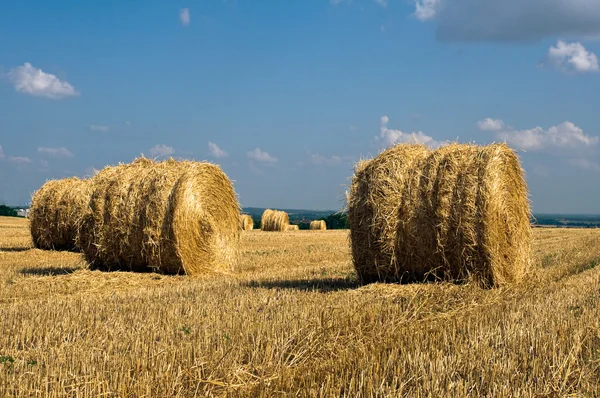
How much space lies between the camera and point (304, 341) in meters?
5.25

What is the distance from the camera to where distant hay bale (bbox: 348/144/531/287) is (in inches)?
340

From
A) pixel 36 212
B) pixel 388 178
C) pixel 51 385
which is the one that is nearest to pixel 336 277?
pixel 388 178

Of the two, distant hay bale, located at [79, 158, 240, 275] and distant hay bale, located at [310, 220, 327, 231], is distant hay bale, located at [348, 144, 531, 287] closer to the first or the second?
distant hay bale, located at [79, 158, 240, 275]

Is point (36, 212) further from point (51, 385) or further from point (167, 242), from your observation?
point (51, 385)

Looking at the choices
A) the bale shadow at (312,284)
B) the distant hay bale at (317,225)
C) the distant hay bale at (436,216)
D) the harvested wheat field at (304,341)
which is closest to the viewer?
the harvested wheat field at (304,341)

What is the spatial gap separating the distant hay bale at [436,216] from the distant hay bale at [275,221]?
2400 centimetres

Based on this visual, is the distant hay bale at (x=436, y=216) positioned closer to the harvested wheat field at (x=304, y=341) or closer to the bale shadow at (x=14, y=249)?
the harvested wheat field at (x=304, y=341)

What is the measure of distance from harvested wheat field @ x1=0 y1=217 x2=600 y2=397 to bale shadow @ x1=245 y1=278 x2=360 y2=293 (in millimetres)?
80

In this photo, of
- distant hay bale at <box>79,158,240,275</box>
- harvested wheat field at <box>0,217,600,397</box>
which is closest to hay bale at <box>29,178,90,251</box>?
distant hay bale at <box>79,158,240,275</box>

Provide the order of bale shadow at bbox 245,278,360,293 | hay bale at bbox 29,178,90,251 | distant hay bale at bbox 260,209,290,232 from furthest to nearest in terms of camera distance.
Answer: distant hay bale at bbox 260,209,290,232 → hay bale at bbox 29,178,90,251 → bale shadow at bbox 245,278,360,293

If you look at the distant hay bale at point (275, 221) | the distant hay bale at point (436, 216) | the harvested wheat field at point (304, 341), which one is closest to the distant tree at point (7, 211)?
the distant hay bale at point (275, 221)

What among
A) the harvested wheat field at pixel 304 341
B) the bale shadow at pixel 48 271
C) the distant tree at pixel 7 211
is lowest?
the harvested wheat field at pixel 304 341

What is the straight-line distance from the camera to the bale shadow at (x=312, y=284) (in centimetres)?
915

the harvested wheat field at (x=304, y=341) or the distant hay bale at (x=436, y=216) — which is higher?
the distant hay bale at (x=436, y=216)
